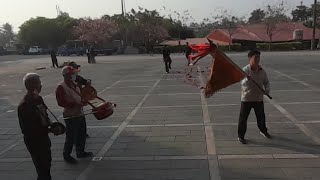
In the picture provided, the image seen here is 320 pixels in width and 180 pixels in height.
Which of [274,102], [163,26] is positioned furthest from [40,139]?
[163,26]

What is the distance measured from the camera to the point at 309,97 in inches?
525

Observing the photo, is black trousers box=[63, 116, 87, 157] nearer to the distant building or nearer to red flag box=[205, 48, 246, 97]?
red flag box=[205, 48, 246, 97]

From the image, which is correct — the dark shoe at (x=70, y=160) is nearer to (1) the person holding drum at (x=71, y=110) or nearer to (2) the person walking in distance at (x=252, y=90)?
(1) the person holding drum at (x=71, y=110)

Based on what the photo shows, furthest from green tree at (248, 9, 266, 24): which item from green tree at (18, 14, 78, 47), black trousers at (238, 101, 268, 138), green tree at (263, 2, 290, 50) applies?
black trousers at (238, 101, 268, 138)

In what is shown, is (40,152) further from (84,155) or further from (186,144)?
(186,144)

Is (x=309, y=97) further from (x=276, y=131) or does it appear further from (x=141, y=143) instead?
(x=141, y=143)

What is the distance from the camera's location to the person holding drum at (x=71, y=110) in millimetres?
7113

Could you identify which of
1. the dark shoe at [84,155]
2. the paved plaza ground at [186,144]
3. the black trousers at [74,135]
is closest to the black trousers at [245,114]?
the paved plaza ground at [186,144]

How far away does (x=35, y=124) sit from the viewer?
534cm

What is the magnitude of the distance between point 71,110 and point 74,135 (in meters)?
0.42

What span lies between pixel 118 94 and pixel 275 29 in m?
52.0

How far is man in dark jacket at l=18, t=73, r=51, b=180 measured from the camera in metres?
5.32

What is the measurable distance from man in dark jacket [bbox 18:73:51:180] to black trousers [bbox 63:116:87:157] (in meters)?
1.79

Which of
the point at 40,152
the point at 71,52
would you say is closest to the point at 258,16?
the point at 71,52
